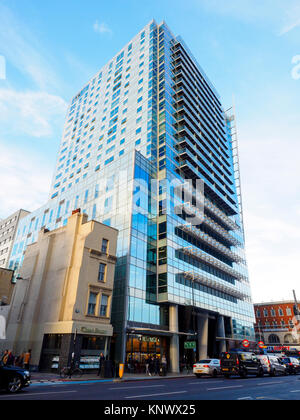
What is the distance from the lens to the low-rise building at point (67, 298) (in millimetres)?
24938

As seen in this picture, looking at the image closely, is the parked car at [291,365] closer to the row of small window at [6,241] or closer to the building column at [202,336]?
the building column at [202,336]

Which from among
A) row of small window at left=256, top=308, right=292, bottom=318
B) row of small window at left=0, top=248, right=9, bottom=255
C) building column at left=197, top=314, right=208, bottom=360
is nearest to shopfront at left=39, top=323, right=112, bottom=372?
building column at left=197, top=314, right=208, bottom=360

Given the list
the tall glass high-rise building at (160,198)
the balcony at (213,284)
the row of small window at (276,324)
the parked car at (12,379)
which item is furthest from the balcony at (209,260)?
the row of small window at (276,324)

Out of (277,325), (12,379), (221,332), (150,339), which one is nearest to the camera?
(12,379)

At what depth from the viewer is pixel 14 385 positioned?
11930mm

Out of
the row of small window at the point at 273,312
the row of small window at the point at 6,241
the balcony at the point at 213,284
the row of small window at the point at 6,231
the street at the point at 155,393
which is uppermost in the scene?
the row of small window at the point at 6,231

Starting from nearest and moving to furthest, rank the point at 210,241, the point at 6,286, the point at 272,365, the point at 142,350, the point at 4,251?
1. the point at 272,365
2. the point at 142,350
3. the point at 6,286
4. the point at 210,241
5. the point at 4,251

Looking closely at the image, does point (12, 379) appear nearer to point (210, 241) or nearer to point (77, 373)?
point (77, 373)

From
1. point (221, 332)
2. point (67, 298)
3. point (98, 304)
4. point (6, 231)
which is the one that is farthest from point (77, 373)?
point (6, 231)

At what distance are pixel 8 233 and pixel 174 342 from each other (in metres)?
56.2

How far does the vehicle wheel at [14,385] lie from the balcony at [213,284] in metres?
29.5

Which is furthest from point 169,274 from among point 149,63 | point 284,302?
point 284,302

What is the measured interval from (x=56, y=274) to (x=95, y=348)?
8.67 m

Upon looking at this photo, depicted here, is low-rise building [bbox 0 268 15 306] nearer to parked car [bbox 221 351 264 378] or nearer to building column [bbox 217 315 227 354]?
parked car [bbox 221 351 264 378]
